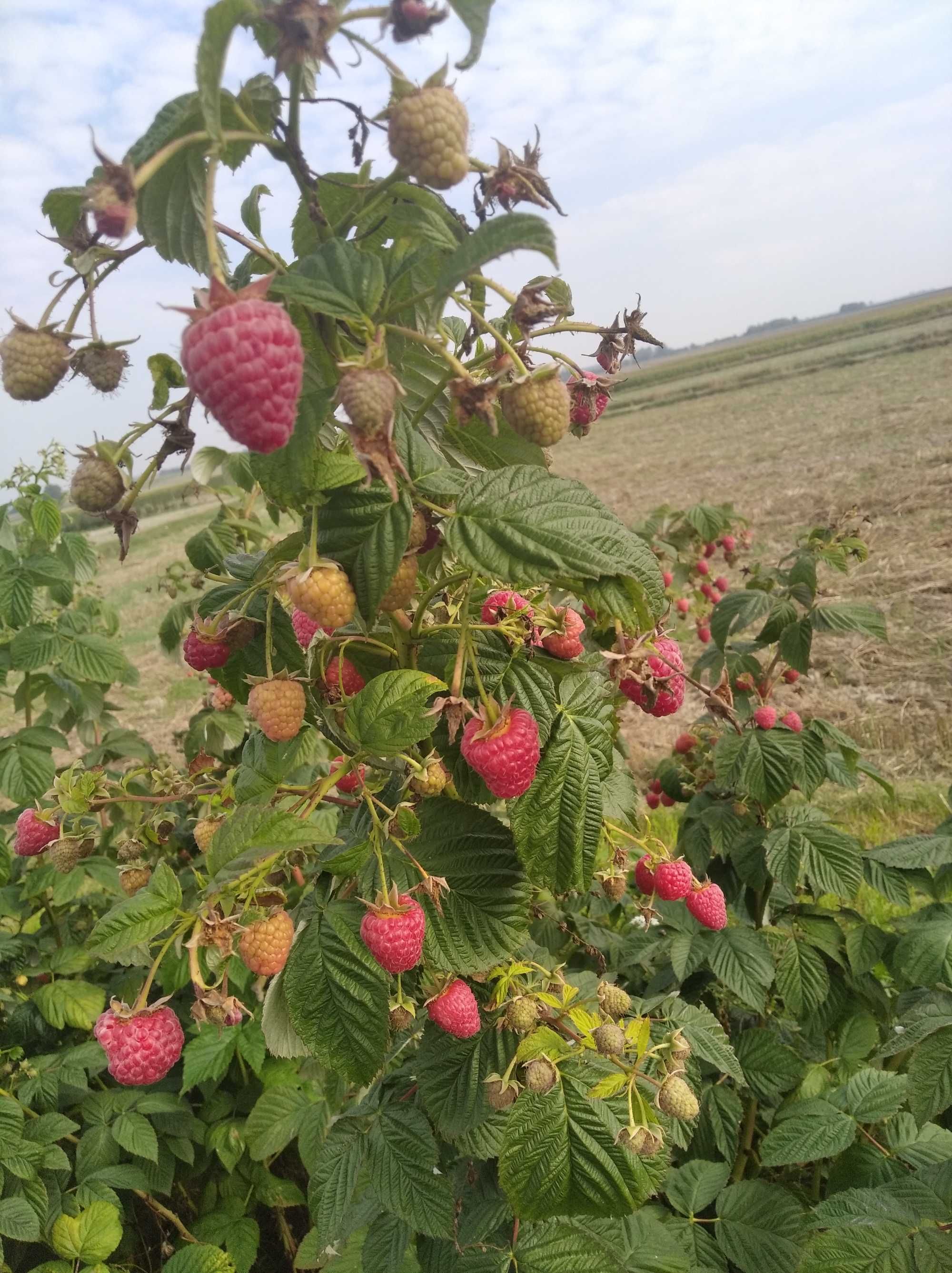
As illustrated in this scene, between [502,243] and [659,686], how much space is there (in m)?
0.70

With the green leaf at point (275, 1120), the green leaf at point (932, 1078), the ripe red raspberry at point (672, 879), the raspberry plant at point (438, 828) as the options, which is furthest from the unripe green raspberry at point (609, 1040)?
the green leaf at point (275, 1120)

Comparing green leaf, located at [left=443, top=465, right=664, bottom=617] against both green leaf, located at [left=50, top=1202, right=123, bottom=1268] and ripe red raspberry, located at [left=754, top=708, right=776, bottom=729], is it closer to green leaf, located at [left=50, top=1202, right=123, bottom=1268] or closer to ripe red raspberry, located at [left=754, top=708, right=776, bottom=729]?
ripe red raspberry, located at [left=754, top=708, right=776, bottom=729]

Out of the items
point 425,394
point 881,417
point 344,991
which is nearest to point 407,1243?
point 344,991

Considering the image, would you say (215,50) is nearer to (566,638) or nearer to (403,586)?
(403,586)

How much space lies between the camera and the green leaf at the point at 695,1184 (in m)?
1.66

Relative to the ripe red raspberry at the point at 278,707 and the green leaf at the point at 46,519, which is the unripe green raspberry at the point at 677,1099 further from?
the green leaf at the point at 46,519

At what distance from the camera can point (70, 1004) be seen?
2.14m

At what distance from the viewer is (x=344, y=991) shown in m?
1.00

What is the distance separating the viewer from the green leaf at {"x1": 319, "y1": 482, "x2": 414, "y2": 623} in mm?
888

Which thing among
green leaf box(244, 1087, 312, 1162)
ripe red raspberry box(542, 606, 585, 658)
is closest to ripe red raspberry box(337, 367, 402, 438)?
ripe red raspberry box(542, 606, 585, 658)

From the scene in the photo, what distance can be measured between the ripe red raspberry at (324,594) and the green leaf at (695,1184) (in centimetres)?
147

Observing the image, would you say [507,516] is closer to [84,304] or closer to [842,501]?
[84,304]

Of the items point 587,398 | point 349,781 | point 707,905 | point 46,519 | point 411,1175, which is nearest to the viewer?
point 587,398

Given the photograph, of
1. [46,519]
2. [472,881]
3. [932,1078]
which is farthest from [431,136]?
[46,519]
